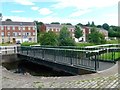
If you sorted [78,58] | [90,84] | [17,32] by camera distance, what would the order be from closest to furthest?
[90,84]
[78,58]
[17,32]

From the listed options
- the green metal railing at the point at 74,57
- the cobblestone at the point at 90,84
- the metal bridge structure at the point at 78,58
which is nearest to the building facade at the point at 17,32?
the green metal railing at the point at 74,57

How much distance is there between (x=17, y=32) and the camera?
76.4m

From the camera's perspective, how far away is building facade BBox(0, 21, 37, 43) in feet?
246

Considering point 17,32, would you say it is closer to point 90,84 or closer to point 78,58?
point 78,58

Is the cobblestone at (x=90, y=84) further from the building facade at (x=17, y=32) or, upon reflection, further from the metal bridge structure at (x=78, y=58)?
the building facade at (x=17, y=32)

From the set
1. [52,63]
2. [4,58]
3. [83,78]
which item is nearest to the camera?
[83,78]

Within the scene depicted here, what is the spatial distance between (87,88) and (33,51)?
1359 cm

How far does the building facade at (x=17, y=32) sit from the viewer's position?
246 ft

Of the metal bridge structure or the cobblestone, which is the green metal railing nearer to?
the metal bridge structure

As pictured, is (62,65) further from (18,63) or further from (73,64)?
(18,63)

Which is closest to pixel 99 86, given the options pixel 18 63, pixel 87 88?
pixel 87 88

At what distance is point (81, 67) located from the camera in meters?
11.1

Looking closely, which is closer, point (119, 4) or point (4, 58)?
point (119, 4)

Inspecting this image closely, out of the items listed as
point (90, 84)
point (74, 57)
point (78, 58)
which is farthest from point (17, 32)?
point (90, 84)
